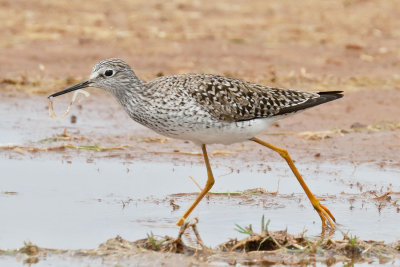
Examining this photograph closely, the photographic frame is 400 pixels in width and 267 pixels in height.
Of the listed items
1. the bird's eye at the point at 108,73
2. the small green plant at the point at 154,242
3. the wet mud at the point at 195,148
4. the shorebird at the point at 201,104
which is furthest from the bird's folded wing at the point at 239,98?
the small green plant at the point at 154,242

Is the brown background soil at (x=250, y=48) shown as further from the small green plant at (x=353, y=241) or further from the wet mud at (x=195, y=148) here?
the small green plant at (x=353, y=241)

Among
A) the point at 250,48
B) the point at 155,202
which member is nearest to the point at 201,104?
the point at 155,202

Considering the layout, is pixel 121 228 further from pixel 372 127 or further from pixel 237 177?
pixel 372 127

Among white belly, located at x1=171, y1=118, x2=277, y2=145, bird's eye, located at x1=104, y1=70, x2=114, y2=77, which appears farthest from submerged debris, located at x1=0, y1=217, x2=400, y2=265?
bird's eye, located at x1=104, y1=70, x2=114, y2=77

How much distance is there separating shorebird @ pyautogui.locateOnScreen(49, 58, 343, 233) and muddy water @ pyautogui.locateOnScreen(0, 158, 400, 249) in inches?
13.5

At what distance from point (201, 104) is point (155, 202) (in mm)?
1231

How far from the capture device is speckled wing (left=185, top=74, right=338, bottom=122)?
8.73 m

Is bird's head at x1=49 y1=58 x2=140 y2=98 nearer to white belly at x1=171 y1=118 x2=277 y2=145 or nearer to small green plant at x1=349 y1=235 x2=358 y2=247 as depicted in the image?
white belly at x1=171 y1=118 x2=277 y2=145

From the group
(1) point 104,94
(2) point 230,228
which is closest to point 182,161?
(2) point 230,228

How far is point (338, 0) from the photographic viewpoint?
72.3 ft

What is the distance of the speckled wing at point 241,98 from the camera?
873cm

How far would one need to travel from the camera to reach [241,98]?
902 cm

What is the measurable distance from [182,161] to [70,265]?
4016mm

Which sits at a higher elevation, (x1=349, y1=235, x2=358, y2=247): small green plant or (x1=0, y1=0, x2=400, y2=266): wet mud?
(x1=0, y1=0, x2=400, y2=266): wet mud
